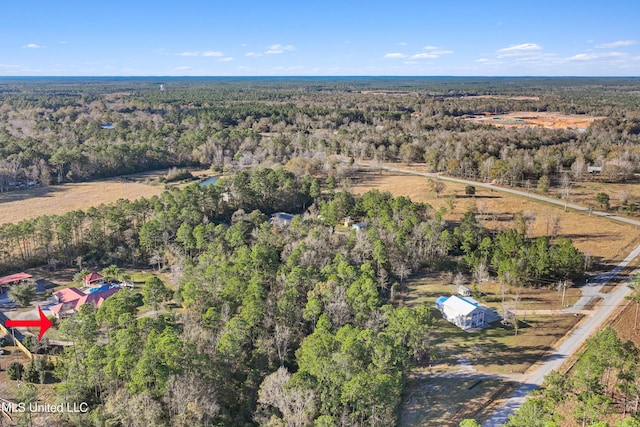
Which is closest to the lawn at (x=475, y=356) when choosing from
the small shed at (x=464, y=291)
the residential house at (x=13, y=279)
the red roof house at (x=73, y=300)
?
the small shed at (x=464, y=291)

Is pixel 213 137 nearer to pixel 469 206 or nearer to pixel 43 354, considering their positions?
pixel 469 206

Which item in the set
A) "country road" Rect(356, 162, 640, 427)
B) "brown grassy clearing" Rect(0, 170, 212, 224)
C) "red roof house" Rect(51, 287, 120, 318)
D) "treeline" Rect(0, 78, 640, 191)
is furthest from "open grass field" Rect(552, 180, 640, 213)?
"brown grassy clearing" Rect(0, 170, 212, 224)

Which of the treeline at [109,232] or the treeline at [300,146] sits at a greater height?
the treeline at [300,146]

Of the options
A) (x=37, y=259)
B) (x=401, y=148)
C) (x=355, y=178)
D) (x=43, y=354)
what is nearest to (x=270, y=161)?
(x=355, y=178)

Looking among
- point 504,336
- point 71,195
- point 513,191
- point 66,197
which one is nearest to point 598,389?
point 504,336

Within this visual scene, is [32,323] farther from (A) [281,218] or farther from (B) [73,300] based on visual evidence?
(A) [281,218]

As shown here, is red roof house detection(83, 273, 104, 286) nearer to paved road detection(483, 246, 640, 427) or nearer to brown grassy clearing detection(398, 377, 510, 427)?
brown grassy clearing detection(398, 377, 510, 427)

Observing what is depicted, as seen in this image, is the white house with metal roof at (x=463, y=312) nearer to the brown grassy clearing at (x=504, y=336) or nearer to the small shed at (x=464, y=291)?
the brown grassy clearing at (x=504, y=336)
